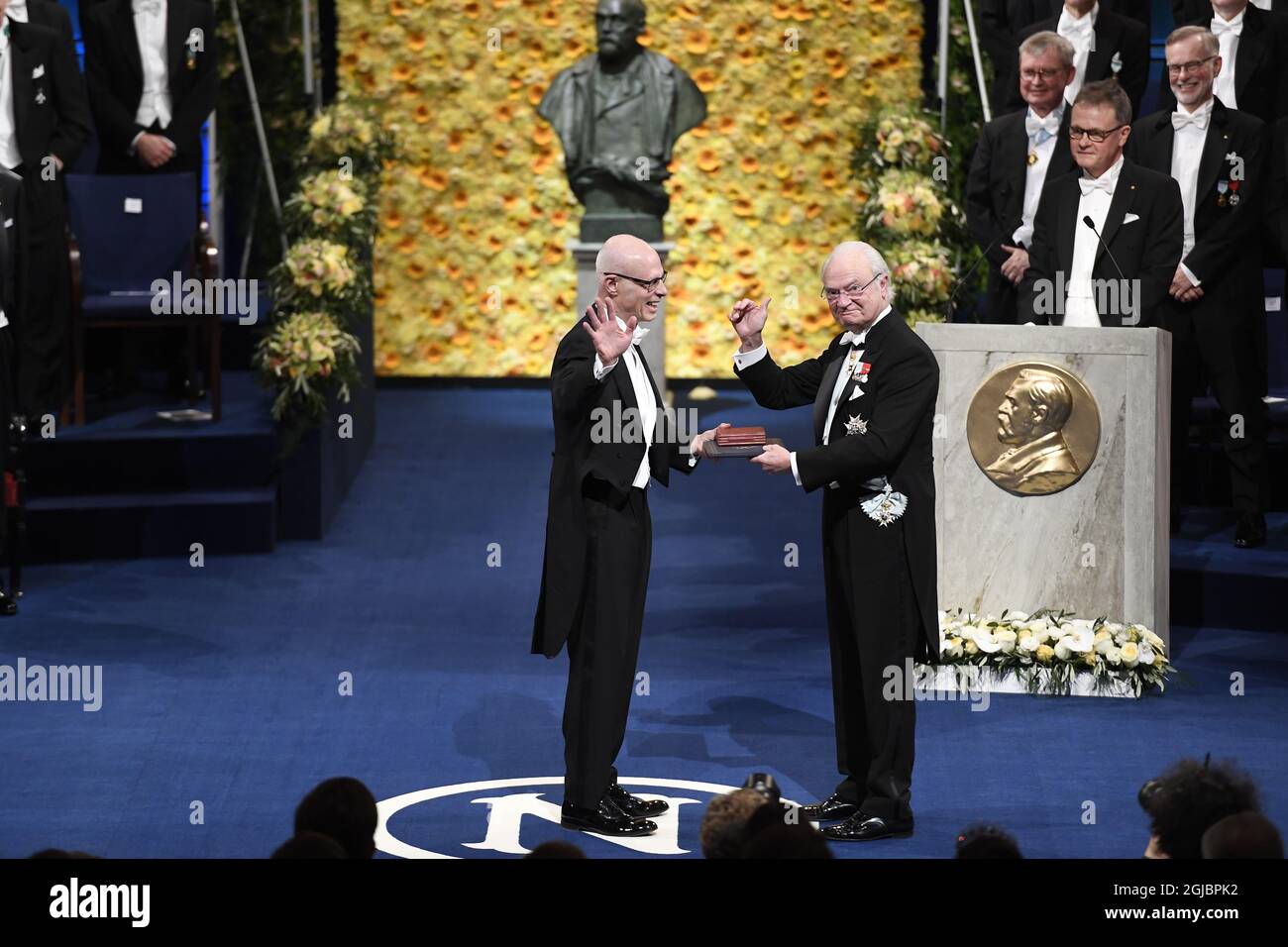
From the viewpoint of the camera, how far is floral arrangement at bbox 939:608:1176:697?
23.9 feet

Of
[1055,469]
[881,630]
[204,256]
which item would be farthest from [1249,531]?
[204,256]

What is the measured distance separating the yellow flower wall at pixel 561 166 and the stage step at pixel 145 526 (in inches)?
158

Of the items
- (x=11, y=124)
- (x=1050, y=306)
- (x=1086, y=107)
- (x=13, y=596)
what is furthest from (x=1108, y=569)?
(x=11, y=124)

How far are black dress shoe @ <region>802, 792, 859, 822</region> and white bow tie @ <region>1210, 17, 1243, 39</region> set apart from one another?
4.49 metres

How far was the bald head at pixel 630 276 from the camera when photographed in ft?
18.4

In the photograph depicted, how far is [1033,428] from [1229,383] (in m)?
1.35

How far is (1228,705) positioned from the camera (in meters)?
7.21

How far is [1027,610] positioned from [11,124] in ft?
16.1

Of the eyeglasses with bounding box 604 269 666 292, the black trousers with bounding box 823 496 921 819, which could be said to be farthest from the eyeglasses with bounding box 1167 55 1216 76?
the eyeglasses with bounding box 604 269 666 292

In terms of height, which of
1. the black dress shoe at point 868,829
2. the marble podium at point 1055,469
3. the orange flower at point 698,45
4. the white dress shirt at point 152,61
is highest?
the orange flower at point 698,45

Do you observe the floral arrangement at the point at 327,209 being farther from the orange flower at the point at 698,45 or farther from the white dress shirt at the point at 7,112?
the orange flower at the point at 698,45

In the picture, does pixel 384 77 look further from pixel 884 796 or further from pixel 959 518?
pixel 884 796

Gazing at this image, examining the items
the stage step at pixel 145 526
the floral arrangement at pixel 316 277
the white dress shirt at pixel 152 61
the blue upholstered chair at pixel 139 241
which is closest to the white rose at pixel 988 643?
the stage step at pixel 145 526

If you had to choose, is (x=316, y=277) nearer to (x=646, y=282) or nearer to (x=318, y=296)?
(x=318, y=296)
